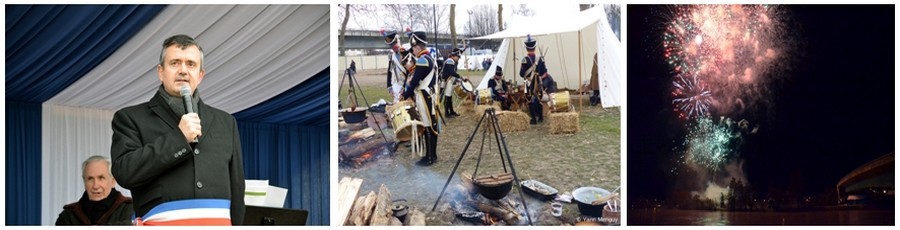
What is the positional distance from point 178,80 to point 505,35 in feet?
10.1

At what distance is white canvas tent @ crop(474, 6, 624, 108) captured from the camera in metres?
6.29

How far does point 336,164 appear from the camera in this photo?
19.7 ft

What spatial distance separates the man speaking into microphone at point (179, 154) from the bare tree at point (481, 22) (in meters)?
2.84

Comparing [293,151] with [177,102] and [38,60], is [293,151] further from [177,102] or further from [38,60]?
[177,102]

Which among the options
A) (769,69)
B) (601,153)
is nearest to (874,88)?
(769,69)

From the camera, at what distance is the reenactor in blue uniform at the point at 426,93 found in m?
6.25

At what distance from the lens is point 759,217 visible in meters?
6.58

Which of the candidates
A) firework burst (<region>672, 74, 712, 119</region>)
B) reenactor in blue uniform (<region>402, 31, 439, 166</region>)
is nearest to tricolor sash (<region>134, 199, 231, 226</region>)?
reenactor in blue uniform (<region>402, 31, 439, 166</region>)

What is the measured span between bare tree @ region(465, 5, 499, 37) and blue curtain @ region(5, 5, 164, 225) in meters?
1.82

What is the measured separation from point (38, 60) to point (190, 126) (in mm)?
3028

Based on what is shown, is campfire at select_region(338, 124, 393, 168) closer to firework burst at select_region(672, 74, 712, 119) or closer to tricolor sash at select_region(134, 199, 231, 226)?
firework burst at select_region(672, 74, 712, 119)

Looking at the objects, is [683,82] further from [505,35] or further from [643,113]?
[505,35]

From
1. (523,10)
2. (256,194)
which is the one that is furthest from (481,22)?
(256,194)

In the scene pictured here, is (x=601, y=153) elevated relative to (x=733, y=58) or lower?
lower
